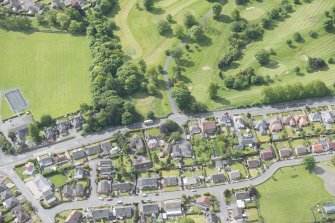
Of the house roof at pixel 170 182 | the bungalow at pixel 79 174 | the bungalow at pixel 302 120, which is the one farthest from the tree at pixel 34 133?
the bungalow at pixel 302 120

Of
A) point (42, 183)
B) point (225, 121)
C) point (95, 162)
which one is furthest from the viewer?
point (225, 121)

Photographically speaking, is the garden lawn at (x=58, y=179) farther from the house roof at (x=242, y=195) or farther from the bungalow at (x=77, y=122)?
the house roof at (x=242, y=195)

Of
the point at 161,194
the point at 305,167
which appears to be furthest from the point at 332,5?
the point at 161,194

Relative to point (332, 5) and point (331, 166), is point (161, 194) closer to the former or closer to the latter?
point (331, 166)

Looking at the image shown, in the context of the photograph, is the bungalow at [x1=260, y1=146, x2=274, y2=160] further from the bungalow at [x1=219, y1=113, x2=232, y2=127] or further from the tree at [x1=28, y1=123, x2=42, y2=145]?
the tree at [x1=28, y1=123, x2=42, y2=145]

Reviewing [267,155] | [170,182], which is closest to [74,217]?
[170,182]

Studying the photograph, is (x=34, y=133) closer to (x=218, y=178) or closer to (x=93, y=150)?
(x=93, y=150)

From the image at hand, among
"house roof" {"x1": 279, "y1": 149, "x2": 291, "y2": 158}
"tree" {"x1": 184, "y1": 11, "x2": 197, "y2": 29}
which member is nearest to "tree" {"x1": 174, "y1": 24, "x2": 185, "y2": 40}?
"tree" {"x1": 184, "y1": 11, "x2": 197, "y2": 29}
